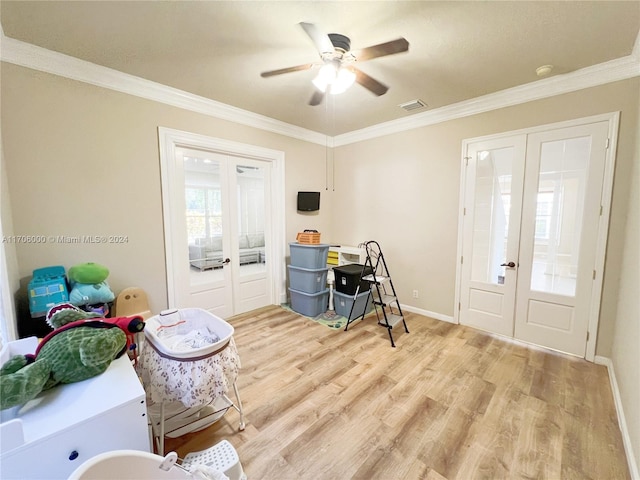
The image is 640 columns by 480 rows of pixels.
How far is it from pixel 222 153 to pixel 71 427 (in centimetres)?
306

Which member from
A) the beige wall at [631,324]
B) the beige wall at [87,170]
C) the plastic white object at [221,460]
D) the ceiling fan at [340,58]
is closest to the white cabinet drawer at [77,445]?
the plastic white object at [221,460]

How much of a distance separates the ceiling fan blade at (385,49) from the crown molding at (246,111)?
1915 millimetres

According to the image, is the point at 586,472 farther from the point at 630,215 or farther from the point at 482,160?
the point at 482,160

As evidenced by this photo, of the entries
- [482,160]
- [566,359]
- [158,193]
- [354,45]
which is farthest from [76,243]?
[566,359]

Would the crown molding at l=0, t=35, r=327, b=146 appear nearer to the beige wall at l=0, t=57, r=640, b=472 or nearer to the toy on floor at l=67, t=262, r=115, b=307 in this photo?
the beige wall at l=0, t=57, r=640, b=472

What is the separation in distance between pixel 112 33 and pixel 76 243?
1761 mm

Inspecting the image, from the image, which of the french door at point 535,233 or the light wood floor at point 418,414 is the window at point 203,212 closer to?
the light wood floor at point 418,414

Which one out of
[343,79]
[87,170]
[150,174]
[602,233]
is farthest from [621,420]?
[87,170]

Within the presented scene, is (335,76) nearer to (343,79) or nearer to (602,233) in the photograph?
(343,79)

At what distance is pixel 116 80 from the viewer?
8.17 ft

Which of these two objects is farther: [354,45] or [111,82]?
[111,82]

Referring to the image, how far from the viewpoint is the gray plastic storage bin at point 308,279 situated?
3654 mm

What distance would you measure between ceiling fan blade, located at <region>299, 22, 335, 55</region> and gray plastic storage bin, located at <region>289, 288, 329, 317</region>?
2777 mm

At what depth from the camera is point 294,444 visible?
165cm
